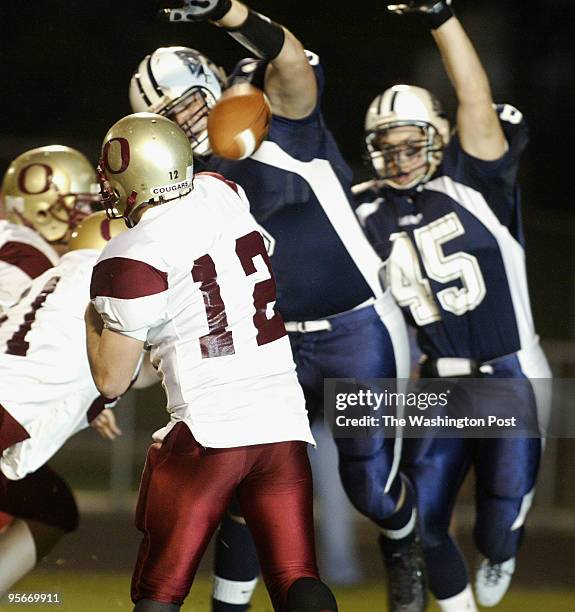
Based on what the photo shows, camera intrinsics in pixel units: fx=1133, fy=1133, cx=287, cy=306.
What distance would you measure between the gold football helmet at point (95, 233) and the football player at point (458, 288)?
874mm

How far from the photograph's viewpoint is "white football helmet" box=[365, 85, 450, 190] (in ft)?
11.7

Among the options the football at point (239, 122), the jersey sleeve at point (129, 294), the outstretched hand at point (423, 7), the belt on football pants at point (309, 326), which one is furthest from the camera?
the belt on football pants at point (309, 326)

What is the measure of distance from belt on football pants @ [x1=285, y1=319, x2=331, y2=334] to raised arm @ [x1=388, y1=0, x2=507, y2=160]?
0.69m

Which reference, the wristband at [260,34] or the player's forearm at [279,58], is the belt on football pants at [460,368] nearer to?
the player's forearm at [279,58]

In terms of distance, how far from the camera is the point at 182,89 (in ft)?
11.5

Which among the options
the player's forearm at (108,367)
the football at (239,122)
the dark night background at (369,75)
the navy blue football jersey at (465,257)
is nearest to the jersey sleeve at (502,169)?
the navy blue football jersey at (465,257)

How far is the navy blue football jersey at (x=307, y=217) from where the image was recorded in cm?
338

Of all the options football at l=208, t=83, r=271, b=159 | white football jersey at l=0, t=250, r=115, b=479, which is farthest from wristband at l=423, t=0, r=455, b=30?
white football jersey at l=0, t=250, r=115, b=479

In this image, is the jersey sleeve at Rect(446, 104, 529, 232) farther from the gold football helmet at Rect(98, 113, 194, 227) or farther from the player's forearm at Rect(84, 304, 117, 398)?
the player's forearm at Rect(84, 304, 117, 398)

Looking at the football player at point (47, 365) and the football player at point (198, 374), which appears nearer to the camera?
the football player at point (198, 374)

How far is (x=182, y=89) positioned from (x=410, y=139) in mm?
728

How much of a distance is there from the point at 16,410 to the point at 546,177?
4.52 metres

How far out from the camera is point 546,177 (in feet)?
22.4

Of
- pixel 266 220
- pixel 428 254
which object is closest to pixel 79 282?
pixel 266 220
